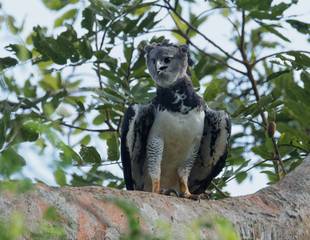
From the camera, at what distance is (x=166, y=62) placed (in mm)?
6723

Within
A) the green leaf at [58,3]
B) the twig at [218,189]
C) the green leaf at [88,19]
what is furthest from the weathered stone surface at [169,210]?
the green leaf at [58,3]

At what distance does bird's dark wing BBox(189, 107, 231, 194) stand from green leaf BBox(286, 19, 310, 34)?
0.92 metres

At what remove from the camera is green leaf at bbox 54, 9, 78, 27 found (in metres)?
6.95

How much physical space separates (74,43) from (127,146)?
90 cm

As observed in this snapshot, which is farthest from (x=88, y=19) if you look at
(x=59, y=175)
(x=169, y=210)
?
(x=59, y=175)

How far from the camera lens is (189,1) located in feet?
22.3

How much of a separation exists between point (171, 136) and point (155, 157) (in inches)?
8.2

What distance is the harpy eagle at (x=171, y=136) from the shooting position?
20.5 ft

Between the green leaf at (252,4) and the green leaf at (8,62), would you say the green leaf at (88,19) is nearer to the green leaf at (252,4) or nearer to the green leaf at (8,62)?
the green leaf at (8,62)

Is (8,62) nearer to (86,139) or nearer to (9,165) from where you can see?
(86,139)

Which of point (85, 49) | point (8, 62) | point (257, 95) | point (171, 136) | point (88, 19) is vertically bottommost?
point (171, 136)

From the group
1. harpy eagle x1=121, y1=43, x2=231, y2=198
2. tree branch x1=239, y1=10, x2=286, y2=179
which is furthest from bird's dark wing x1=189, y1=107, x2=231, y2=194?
tree branch x1=239, y1=10, x2=286, y2=179

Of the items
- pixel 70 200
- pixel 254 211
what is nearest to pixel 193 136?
pixel 254 211

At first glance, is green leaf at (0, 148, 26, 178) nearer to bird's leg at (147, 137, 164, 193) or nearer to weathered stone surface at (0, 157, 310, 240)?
weathered stone surface at (0, 157, 310, 240)
